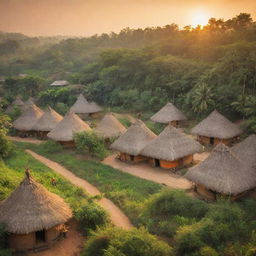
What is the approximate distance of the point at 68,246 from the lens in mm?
16125

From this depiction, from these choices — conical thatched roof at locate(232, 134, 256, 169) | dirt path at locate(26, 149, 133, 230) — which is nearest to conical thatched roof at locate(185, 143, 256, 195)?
conical thatched roof at locate(232, 134, 256, 169)

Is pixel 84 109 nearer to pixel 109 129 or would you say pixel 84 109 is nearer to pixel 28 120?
pixel 28 120

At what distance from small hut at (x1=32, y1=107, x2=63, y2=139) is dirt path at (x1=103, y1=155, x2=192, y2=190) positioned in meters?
9.66

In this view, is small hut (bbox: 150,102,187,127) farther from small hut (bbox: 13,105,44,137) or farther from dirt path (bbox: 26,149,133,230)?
dirt path (bbox: 26,149,133,230)

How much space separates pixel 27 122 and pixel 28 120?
32 centimetres

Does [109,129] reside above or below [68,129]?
below

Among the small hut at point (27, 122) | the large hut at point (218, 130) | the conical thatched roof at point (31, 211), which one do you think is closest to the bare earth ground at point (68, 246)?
the conical thatched roof at point (31, 211)

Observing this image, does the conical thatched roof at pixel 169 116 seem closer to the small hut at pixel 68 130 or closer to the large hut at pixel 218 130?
the large hut at pixel 218 130

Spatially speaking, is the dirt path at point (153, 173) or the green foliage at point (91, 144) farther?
the green foliage at point (91, 144)

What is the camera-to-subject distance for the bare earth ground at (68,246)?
51.1ft

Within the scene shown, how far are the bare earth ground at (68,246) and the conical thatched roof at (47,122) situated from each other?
19.2 meters

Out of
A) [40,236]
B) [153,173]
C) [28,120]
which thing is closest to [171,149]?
[153,173]

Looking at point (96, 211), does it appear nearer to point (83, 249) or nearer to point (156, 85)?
point (83, 249)

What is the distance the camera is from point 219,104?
34.9m
